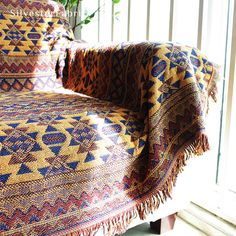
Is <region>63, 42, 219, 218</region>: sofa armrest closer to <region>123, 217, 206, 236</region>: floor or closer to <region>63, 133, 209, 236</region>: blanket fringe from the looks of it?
<region>63, 133, 209, 236</region>: blanket fringe

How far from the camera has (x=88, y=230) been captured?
825mm

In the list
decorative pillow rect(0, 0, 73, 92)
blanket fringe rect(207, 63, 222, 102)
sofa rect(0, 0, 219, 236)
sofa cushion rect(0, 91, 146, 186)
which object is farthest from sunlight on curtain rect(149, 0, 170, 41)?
sofa cushion rect(0, 91, 146, 186)

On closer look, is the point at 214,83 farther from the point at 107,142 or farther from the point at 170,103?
the point at 107,142

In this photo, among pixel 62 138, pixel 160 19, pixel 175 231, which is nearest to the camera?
pixel 62 138

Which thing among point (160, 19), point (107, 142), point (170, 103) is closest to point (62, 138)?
point (107, 142)

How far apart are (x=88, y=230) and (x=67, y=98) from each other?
49cm

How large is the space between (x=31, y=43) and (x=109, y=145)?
79 centimetres

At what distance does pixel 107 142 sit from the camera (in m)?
0.85

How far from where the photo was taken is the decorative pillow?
4.49 feet

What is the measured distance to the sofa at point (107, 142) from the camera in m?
0.74

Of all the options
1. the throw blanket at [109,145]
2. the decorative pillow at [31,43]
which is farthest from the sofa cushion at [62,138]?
the decorative pillow at [31,43]

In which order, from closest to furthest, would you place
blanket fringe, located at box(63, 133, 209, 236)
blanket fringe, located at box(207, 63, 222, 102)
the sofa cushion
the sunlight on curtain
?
the sofa cushion, blanket fringe, located at box(63, 133, 209, 236), blanket fringe, located at box(207, 63, 222, 102), the sunlight on curtain

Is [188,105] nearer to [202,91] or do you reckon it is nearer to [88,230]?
[202,91]

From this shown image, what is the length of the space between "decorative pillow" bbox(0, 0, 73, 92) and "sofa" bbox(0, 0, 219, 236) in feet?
0.62
